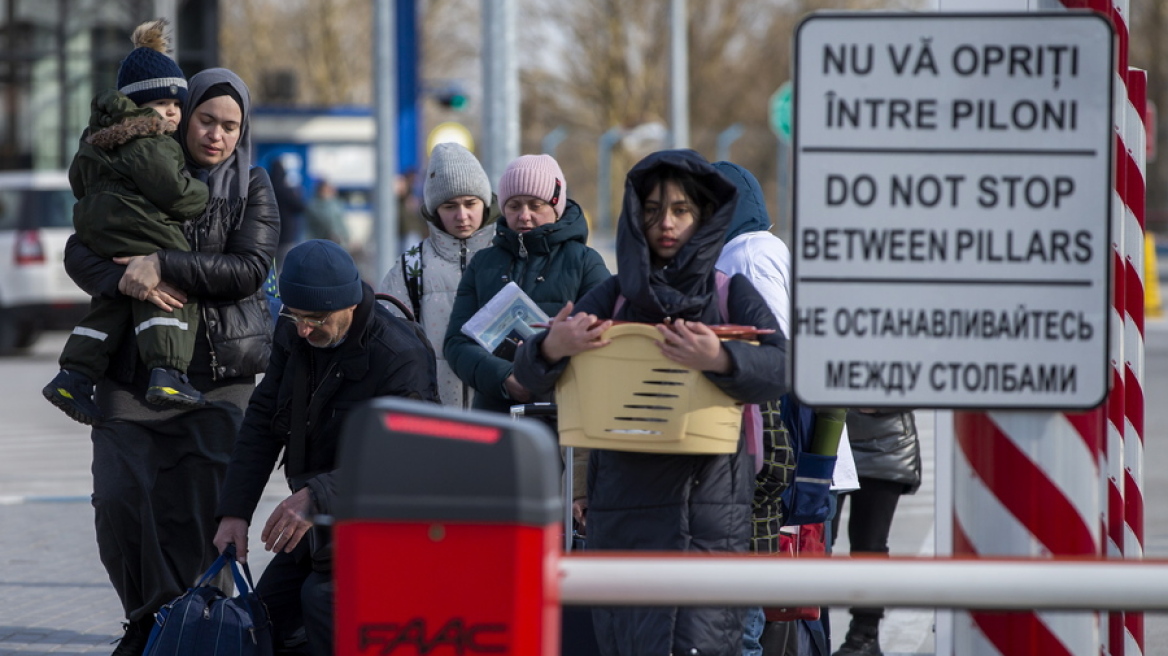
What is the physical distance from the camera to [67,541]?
8148 mm

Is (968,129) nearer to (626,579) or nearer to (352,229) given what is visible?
(626,579)

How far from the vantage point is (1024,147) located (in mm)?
2871

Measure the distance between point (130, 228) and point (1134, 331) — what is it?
10.6 ft

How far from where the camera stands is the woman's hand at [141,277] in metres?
5.34

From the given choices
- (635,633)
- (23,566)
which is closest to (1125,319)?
(635,633)

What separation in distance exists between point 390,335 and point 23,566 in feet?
11.1

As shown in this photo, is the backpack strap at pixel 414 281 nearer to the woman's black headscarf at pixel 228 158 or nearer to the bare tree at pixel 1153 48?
the woman's black headscarf at pixel 228 158

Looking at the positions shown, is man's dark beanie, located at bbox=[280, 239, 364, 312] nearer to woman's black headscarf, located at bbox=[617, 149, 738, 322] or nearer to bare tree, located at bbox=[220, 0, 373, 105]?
woman's black headscarf, located at bbox=[617, 149, 738, 322]

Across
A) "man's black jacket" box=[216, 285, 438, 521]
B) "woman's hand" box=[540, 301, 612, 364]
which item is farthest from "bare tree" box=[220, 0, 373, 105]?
"woman's hand" box=[540, 301, 612, 364]

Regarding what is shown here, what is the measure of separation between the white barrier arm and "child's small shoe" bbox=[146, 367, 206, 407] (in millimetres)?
3033

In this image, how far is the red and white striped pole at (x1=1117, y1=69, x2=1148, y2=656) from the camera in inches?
182

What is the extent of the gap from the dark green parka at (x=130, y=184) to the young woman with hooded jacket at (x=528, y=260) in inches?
38.9

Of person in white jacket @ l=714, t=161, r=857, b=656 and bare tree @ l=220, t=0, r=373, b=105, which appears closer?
person in white jacket @ l=714, t=161, r=857, b=656

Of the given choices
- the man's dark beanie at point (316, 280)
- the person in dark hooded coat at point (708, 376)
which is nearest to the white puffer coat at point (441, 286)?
the man's dark beanie at point (316, 280)
